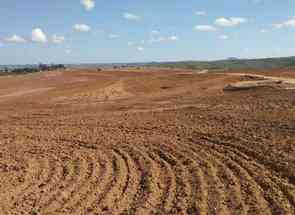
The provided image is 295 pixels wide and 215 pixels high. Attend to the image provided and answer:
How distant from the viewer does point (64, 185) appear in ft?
24.7

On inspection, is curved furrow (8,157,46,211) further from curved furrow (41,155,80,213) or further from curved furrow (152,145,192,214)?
curved furrow (152,145,192,214)

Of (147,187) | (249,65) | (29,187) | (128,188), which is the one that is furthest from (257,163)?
(249,65)

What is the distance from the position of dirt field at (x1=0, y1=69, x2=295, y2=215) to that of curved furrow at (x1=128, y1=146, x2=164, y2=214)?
0.02 m

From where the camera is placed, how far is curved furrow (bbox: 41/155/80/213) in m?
6.60

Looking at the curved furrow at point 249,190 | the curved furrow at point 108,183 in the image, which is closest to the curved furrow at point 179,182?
the curved furrow at point 249,190

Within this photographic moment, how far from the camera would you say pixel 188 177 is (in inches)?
305

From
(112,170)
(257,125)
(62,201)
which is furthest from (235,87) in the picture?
(62,201)

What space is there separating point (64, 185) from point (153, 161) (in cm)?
227

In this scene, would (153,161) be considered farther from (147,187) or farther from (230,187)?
(230,187)

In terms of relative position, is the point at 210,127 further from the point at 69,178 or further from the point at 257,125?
the point at 69,178

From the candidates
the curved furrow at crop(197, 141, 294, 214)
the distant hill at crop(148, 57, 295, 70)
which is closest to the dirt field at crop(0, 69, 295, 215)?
the curved furrow at crop(197, 141, 294, 214)

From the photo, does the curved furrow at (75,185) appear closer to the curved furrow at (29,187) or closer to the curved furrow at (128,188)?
the curved furrow at (29,187)

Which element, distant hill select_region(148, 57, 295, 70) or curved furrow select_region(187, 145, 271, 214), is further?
distant hill select_region(148, 57, 295, 70)

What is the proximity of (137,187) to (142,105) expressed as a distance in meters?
11.3
